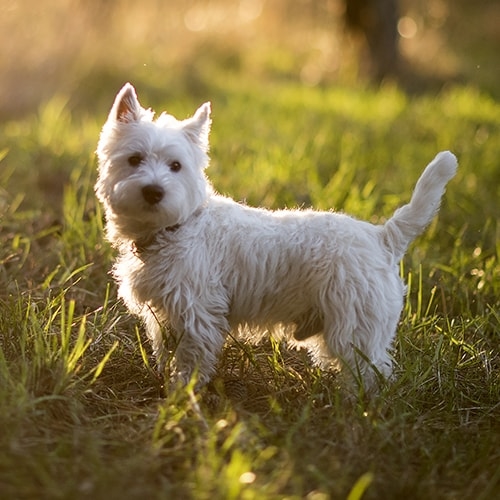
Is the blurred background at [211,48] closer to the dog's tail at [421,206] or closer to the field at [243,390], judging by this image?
the field at [243,390]

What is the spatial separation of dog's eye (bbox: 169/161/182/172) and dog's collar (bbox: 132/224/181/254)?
0.23 m

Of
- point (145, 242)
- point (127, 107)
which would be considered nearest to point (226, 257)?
point (145, 242)

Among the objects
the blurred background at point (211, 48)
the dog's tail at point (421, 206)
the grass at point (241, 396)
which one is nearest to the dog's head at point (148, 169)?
the grass at point (241, 396)

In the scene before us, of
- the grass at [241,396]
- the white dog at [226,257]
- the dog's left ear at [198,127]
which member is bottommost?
the grass at [241,396]

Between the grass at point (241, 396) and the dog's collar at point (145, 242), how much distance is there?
1.08ft

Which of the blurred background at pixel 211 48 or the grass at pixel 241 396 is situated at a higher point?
the blurred background at pixel 211 48

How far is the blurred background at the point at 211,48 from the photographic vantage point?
9.77 meters

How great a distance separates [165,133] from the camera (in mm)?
3266

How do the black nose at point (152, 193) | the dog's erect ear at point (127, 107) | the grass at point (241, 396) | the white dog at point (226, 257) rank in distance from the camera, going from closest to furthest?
the grass at point (241, 396) → the black nose at point (152, 193) → the white dog at point (226, 257) → the dog's erect ear at point (127, 107)

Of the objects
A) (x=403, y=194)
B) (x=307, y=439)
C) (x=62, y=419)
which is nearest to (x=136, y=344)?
(x=62, y=419)

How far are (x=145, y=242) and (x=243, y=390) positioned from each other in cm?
76

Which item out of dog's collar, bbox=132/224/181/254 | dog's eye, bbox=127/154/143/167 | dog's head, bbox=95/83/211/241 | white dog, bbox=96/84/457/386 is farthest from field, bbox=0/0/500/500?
dog's eye, bbox=127/154/143/167

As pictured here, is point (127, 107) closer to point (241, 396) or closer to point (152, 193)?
point (152, 193)

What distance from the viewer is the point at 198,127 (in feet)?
11.1
